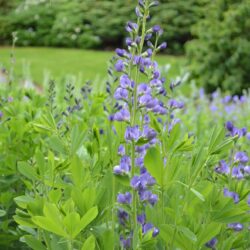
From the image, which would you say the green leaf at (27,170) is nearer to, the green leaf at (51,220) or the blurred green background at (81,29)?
the green leaf at (51,220)

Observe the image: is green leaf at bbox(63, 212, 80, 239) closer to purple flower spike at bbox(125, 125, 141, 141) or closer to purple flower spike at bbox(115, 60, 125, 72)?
purple flower spike at bbox(125, 125, 141, 141)

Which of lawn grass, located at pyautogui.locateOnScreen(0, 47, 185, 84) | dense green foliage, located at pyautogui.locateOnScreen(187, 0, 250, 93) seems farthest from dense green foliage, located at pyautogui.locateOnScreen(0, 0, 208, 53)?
dense green foliage, located at pyautogui.locateOnScreen(187, 0, 250, 93)

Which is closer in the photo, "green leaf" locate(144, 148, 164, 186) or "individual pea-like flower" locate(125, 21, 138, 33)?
"green leaf" locate(144, 148, 164, 186)

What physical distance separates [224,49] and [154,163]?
8.37 metres

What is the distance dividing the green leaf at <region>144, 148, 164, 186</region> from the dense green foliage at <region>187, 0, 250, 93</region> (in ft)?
26.4

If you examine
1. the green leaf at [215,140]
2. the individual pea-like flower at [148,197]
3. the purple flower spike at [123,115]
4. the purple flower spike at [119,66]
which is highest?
the purple flower spike at [119,66]

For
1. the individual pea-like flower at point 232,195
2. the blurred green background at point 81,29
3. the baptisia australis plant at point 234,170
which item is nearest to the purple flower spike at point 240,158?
the baptisia australis plant at point 234,170

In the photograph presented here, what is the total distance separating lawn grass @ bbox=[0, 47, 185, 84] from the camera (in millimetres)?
12531

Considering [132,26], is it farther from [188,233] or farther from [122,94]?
[188,233]

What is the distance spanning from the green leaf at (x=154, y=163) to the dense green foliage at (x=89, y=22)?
557 inches

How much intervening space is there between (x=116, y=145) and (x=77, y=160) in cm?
17

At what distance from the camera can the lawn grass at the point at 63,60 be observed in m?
12.5

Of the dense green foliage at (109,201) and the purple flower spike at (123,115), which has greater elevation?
the purple flower spike at (123,115)

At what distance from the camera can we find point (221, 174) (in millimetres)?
1570
